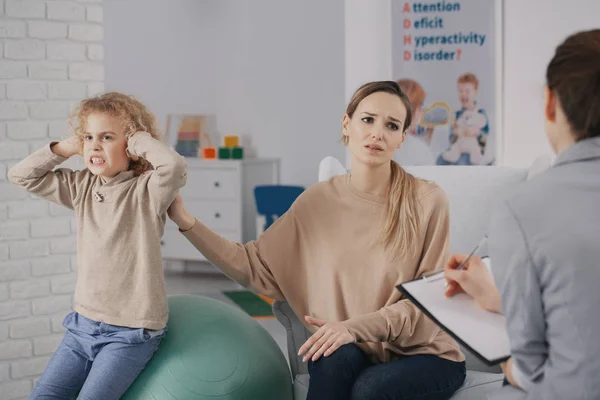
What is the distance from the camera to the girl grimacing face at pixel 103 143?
7.29ft

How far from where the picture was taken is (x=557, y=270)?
1.31 m

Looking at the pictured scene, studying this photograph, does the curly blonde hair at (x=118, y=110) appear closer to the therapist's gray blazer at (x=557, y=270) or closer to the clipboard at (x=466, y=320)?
the clipboard at (x=466, y=320)

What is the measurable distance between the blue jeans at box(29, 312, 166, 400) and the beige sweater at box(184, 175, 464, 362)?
332mm

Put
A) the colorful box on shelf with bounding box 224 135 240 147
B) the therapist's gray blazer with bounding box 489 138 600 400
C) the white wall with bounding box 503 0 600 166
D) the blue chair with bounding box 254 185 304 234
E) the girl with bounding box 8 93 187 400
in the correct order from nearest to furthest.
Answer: the therapist's gray blazer with bounding box 489 138 600 400, the girl with bounding box 8 93 187 400, the white wall with bounding box 503 0 600 166, the blue chair with bounding box 254 185 304 234, the colorful box on shelf with bounding box 224 135 240 147

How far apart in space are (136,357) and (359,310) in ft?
1.97

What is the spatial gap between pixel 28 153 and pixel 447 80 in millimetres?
2555

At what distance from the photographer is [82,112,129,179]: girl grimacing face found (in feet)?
7.29

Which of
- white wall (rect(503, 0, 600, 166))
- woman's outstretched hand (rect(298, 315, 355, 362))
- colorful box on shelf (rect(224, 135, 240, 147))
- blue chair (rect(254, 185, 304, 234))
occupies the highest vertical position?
white wall (rect(503, 0, 600, 166))

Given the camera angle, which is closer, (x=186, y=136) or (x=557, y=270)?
(x=557, y=270)

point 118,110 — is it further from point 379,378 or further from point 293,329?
point 379,378

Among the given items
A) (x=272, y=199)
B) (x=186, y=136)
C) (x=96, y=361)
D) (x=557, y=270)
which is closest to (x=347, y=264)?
(x=96, y=361)

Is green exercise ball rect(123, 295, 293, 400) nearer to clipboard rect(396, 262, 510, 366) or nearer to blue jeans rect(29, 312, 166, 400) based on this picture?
blue jeans rect(29, 312, 166, 400)

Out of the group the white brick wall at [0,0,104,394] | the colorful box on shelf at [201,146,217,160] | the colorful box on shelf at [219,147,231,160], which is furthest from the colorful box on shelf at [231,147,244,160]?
the white brick wall at [0,0,104,394]

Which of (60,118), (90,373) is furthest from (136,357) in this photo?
(60,118)
